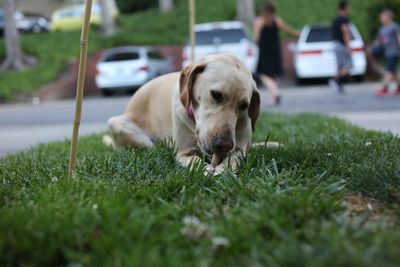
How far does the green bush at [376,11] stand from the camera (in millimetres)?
20798

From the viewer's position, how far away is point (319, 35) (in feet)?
61.4

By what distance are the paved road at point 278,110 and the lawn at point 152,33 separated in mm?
7955

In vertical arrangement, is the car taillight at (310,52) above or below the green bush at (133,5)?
below

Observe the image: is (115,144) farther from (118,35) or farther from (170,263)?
(118,35)

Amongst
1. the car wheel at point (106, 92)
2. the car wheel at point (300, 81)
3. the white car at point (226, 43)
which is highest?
the white car at point (226, 43)

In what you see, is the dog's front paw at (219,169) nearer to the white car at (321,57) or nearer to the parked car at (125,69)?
the white car at (321,57)

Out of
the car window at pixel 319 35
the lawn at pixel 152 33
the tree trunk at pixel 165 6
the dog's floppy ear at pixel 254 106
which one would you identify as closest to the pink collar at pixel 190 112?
the dog's floppy ear at pixel 254 106

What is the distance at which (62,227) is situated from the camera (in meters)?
2.46

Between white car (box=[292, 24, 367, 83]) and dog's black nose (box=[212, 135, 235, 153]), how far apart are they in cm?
1458

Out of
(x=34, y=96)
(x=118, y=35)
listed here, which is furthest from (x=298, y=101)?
(x=118, y=35)

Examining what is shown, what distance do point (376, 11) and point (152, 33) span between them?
1069cm

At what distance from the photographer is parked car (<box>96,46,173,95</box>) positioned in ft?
62.8

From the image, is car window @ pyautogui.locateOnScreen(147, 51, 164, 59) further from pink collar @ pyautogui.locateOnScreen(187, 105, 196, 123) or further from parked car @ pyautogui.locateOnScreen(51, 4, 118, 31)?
pink collar @ pyautogui.locateOnScreen(187, 105, 196, 123)

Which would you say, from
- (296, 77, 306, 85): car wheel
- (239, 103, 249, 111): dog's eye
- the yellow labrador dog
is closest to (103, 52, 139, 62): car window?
(296, 77, 306, 85): car wheel
